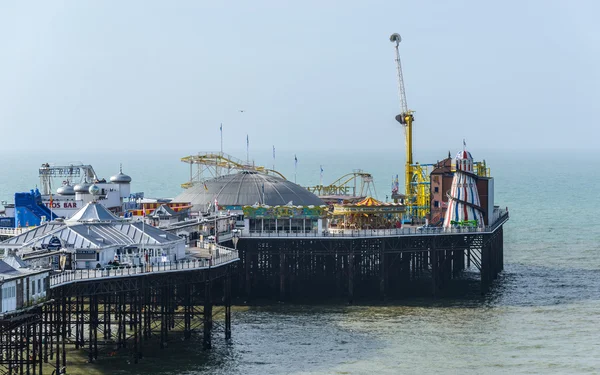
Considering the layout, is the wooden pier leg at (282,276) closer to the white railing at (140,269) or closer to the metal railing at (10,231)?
the white railing at (140,269)

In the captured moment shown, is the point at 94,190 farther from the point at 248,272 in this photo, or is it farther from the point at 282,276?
the point at 282,276

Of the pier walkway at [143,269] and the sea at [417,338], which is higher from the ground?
the pier walkway at [143,269]

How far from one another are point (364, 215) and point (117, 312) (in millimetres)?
39890

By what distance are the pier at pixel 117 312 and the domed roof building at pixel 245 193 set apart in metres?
37.3

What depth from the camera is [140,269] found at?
95.6m

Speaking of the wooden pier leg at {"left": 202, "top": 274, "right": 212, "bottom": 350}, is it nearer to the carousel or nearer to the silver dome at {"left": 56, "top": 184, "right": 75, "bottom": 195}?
the carousel

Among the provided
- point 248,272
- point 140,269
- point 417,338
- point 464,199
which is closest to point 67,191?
point 248,272

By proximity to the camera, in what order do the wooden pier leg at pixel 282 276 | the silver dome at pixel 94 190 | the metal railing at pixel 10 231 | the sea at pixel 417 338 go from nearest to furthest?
the sea at pixel 417 338 → the wooden pier leg at pixel 282 276 → the metal railing at pixel 10 231 → the silver dome at pixel 94 190

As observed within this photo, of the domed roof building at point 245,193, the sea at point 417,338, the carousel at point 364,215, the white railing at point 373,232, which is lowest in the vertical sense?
the sea at point 417,338

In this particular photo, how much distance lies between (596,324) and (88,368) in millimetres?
42119

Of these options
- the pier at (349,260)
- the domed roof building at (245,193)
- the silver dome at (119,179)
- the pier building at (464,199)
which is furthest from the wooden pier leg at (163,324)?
the silver dome at (119,179)

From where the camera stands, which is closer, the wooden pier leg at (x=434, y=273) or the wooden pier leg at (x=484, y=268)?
the wooden pier leg at (x=434, y=273)

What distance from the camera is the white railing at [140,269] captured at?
89.6 meters

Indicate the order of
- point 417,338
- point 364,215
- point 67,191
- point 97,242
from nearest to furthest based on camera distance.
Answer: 1. point 97,242
2. point 417,338
3. point 364,215
4. point 67,191
